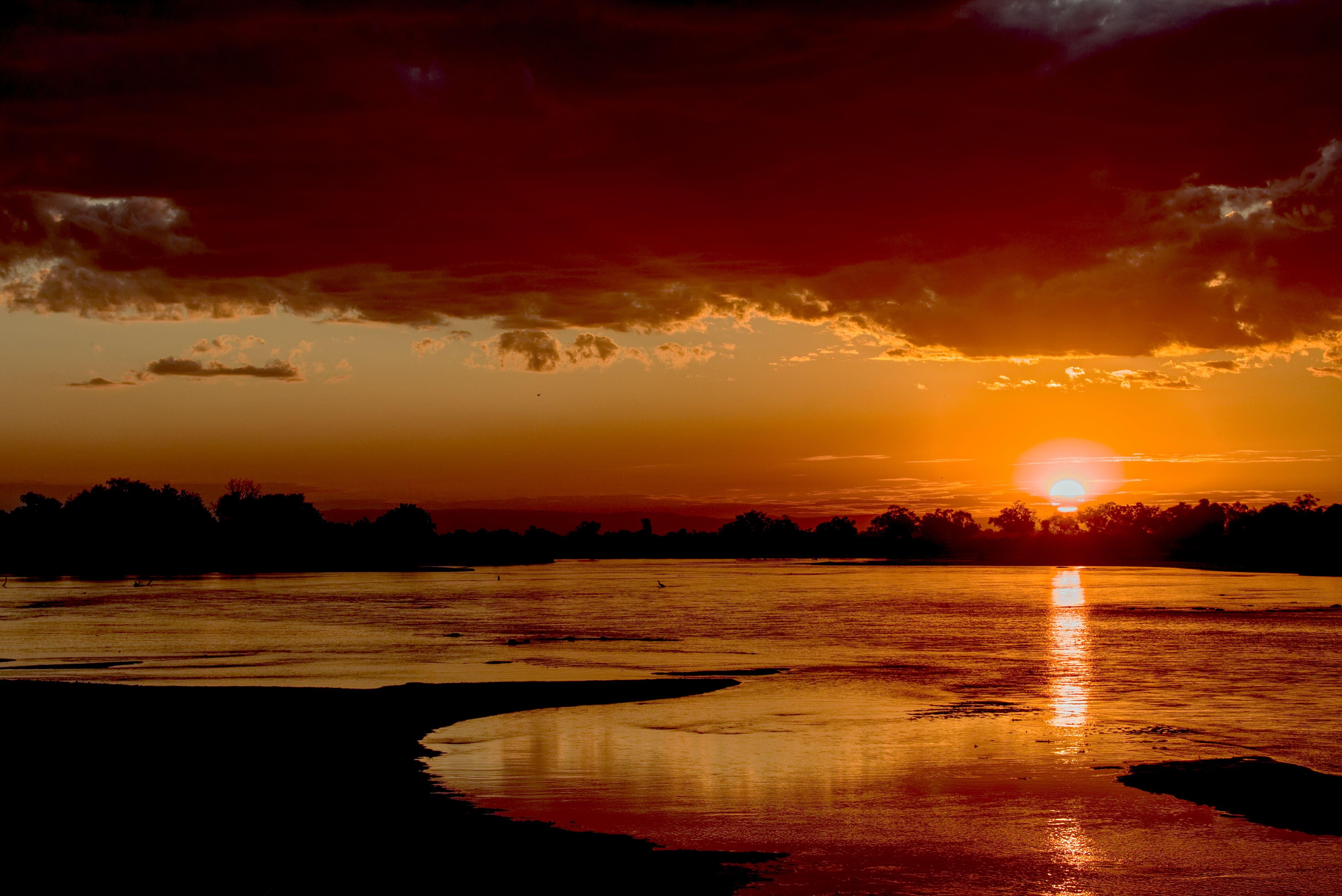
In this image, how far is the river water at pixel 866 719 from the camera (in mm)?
18203

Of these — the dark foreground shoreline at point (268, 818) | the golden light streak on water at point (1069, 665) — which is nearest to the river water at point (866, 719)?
the golden light streak on water at point (1069, 665)

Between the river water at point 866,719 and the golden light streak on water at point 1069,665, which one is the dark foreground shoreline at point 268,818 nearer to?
the river water at point 866,719

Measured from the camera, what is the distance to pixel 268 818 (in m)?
19.0

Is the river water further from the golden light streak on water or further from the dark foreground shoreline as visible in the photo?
the dark foreground shoreline

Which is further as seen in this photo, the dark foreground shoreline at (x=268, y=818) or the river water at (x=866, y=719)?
the river water at (x=866, y=719)

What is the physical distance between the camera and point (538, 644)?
191 ft

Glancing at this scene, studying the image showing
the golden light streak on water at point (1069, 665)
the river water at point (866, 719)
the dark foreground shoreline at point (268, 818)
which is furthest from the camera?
the golden light streak on water at point (1069, 665)

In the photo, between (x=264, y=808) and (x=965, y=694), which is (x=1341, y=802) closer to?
(x=965, y=694)

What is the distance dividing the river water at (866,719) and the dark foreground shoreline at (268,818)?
1.29m

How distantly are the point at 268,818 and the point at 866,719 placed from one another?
18829mm

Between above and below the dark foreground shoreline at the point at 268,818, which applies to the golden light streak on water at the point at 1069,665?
below

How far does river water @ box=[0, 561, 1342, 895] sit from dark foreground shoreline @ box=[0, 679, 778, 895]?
1.29 metres

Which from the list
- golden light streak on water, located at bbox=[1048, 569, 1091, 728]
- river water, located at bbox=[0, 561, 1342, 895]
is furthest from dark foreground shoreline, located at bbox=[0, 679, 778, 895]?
golden light streak on water, located at bbox=[1048, 569, 1091, 728]

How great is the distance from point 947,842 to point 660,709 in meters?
16.0
